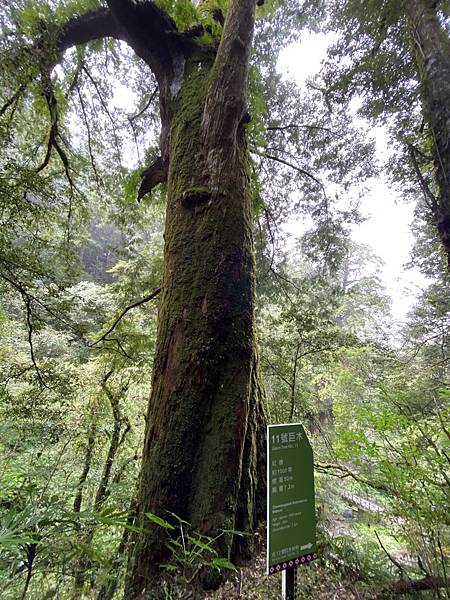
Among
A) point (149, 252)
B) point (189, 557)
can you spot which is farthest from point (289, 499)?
point (149, 252)

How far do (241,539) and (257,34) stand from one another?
21.9 ft

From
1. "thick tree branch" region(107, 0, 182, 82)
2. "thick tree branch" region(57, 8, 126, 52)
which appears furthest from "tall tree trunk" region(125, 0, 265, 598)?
"thick tree branch" region(57, 8, 126, 52)

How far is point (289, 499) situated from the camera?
3.99 ft

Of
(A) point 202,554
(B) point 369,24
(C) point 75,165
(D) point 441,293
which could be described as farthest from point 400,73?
(A) point 202,554

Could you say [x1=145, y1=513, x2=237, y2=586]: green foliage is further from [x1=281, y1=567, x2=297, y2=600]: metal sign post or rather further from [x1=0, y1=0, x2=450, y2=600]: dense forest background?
[x1=0, y1=0, x2=450, y2=600]: dense forest background

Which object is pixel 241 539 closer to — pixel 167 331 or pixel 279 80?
pixel 167 331

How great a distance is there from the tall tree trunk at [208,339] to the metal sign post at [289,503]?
1.02 feet

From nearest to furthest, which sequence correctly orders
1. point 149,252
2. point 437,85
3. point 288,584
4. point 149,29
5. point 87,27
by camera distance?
point 288,584
point 437,85
point 149,29
point 87,27
point 149,252

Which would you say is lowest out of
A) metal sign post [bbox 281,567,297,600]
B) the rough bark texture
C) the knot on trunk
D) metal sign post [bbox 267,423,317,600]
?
metal sign post [bbox 281,567,297,600]

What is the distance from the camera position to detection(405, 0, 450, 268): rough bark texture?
2498mm

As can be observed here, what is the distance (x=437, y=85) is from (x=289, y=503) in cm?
366

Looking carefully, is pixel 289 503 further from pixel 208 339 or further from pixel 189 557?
pixel 208 339

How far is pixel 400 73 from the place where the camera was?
3797 mm

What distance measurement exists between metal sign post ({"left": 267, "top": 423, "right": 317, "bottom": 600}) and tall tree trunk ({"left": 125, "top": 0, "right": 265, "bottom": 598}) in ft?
1.02
